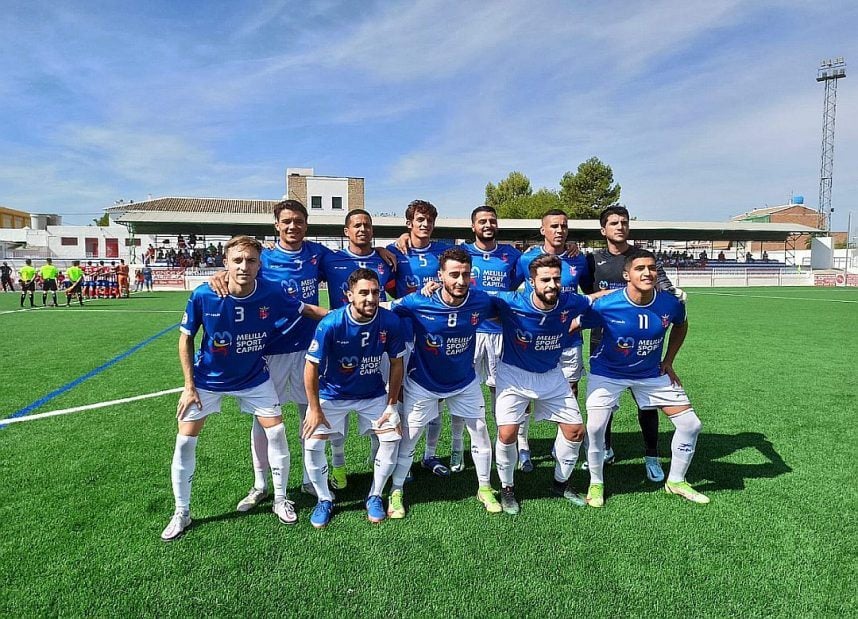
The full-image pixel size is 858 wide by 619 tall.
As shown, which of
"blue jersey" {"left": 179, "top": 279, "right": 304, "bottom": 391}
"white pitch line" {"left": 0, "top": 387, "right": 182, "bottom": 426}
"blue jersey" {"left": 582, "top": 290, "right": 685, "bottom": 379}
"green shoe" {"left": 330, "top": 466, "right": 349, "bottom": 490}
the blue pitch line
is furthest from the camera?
the blue pitch line

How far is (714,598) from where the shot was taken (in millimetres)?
2635

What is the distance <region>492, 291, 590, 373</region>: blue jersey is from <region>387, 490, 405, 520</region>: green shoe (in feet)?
4.24

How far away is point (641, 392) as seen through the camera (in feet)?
13.0

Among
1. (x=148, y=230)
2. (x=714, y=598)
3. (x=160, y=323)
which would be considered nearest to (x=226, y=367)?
(x=714, y=598)

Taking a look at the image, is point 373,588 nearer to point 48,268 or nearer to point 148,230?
point 48,268

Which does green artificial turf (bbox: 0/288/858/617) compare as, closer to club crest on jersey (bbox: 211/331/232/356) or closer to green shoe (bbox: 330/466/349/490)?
green shoe (bbox: 330/466/349/490)

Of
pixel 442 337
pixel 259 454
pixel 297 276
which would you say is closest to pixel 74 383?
pixel 259 454

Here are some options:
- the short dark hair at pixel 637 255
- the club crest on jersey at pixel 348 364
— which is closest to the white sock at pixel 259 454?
the club crest on jersey at pixel 348 364

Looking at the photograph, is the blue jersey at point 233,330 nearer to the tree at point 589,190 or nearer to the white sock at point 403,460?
the white sock at point 403,460

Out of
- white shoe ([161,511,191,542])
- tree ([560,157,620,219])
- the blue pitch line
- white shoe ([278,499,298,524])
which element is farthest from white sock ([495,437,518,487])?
tree ([560,157,620,219])

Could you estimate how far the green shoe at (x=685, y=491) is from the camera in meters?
3.71

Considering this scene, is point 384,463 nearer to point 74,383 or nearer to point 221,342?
point 221,342

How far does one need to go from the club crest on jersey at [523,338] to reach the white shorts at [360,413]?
111 cm

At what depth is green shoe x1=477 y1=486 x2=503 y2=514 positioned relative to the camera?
3.56m
